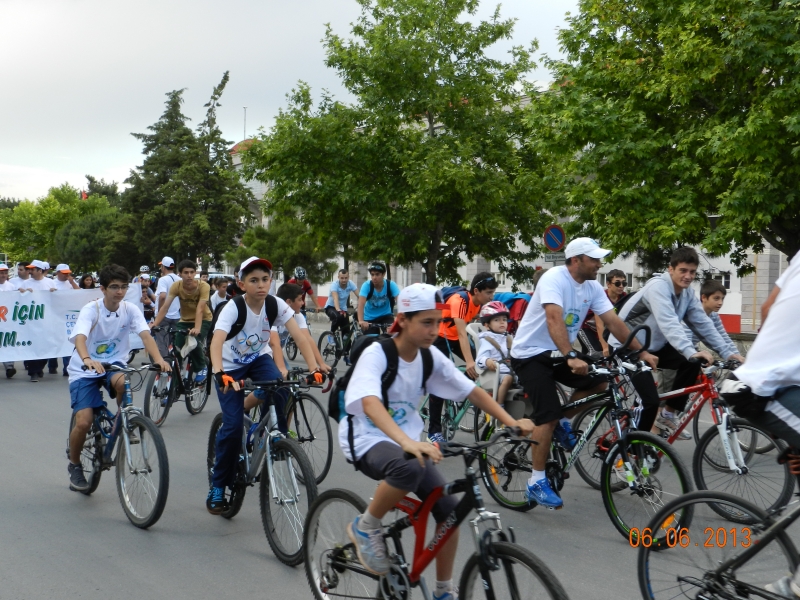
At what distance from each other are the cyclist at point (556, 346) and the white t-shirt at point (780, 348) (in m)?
Answer: 2.42

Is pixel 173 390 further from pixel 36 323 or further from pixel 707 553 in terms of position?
pixel 707 553

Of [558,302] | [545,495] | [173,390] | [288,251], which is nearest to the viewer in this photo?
[545,495]

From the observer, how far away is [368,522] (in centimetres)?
380

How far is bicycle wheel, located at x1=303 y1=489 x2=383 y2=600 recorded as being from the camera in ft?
13.0

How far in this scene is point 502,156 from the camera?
27.6 m

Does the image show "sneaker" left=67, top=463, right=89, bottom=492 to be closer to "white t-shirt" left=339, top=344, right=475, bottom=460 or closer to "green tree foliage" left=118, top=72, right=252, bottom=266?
"white t-shirt" left=339, top=344, right=475, bottom=460

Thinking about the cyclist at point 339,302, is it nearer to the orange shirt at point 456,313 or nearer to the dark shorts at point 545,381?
the orange shirt at point 456,313

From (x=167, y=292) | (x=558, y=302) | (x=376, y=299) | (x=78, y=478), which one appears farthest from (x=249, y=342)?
(x=167, y=292)

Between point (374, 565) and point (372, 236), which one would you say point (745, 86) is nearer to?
point (372, 236)

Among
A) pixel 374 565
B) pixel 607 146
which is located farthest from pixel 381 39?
pixel 374 565

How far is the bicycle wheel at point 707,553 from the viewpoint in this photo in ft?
10.8

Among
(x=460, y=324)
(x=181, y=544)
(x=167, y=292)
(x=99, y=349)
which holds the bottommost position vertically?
(x=181, y=544)

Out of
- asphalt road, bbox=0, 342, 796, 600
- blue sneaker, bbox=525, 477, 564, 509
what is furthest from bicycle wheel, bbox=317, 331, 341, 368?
blue sneaker, bbox=525, 477, 564, 509

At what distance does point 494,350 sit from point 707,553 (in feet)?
15.4
